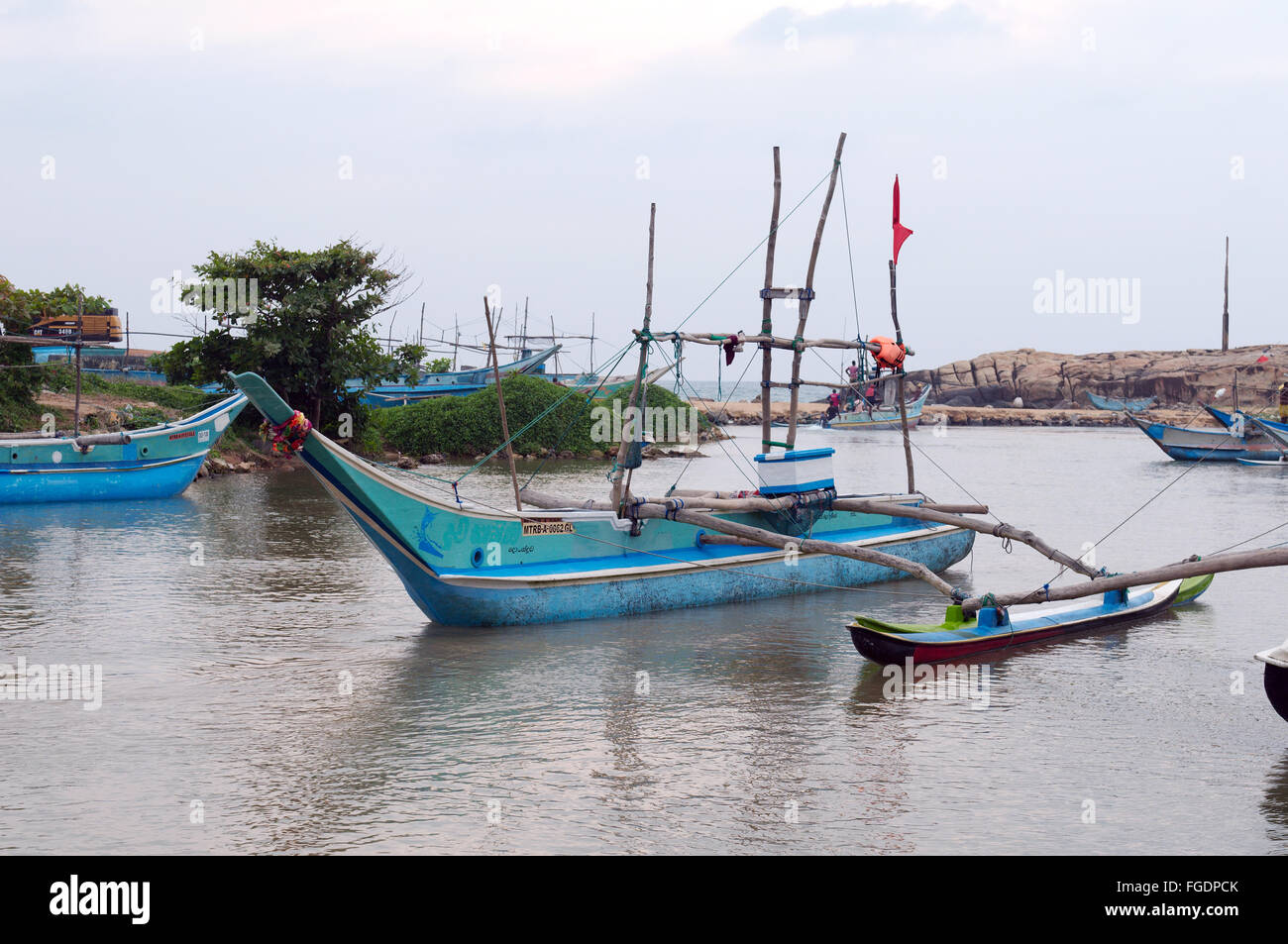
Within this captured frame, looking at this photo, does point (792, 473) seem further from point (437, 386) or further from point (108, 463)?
point (437, 386)

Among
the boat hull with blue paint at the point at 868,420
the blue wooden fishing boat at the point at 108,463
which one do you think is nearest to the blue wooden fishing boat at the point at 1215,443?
the boat hull with blue paint at the point at 868,420

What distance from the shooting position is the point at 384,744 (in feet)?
31.4

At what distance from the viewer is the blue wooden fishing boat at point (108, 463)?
1015 inches

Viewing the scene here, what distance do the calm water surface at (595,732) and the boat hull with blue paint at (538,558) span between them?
372 millimetres

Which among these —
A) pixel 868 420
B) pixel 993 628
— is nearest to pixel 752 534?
pixel 993 628

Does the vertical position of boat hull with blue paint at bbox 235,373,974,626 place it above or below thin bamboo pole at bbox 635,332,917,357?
below

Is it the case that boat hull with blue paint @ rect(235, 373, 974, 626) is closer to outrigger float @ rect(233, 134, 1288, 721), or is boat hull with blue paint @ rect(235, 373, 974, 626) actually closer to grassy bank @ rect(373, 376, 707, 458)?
outrigger float @ rect(233, 134, 1288, 721)

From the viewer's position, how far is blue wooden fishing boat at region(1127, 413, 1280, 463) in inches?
1839

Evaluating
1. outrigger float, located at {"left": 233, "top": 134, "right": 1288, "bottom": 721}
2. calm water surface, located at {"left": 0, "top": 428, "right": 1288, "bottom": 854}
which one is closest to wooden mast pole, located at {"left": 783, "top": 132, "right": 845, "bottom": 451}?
outrigger float, located at {"left": 233, "top": 134, "right": 1288, "bottom": 721}

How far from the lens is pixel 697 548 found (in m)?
15.9

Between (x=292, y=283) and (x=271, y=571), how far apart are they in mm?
19593

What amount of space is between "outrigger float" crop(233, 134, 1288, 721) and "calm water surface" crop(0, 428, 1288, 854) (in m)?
0.39

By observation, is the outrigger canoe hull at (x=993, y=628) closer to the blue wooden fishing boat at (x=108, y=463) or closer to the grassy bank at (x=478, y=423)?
the blue wooden fishing boat at (x=108, y=463)
